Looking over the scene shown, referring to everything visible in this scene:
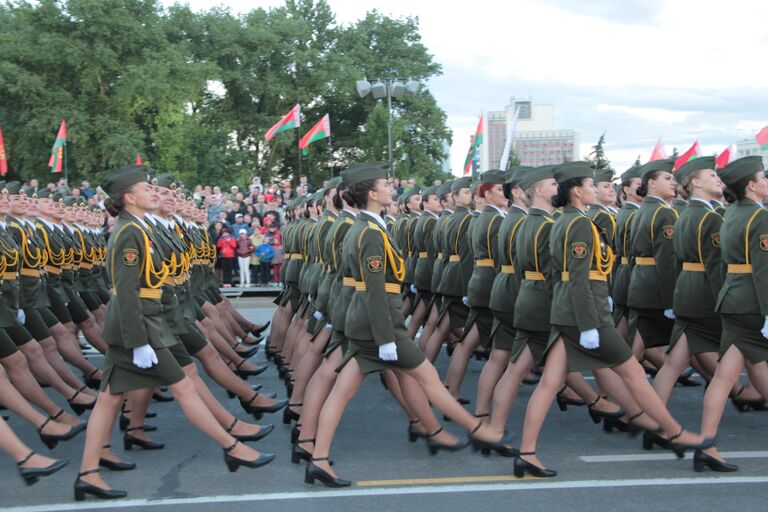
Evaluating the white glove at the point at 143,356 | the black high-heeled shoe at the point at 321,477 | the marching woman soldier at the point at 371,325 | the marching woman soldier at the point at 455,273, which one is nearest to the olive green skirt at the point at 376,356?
the marching woman soldier at the point at 371,325

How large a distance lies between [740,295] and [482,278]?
243 centimetres

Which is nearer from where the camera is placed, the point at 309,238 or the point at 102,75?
the point at 309,238

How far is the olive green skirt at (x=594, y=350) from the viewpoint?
576cm

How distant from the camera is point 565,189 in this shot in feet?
20.0

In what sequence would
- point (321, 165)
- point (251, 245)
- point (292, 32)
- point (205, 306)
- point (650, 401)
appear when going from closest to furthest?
point (650, 401) < point (205, 306) < point (251, 245) < point (292, 32) < point (321, 165)

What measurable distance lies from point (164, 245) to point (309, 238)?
3411 mm

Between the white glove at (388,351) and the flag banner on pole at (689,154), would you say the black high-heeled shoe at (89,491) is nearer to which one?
the white glove at (388,351)

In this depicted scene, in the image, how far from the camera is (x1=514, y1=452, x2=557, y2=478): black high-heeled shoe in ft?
19.0

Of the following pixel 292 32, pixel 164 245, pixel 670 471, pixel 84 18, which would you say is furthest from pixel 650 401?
pixel 292 32

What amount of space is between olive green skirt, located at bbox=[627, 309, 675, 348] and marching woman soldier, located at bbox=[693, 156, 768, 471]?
1.63 m

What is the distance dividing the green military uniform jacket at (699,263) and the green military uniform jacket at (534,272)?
40.2 inches

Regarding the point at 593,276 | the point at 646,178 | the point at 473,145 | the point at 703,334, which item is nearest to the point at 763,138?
the point at 646,178

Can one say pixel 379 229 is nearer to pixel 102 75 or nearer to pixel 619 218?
pixel 619 218

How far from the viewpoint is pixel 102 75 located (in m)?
40.6
